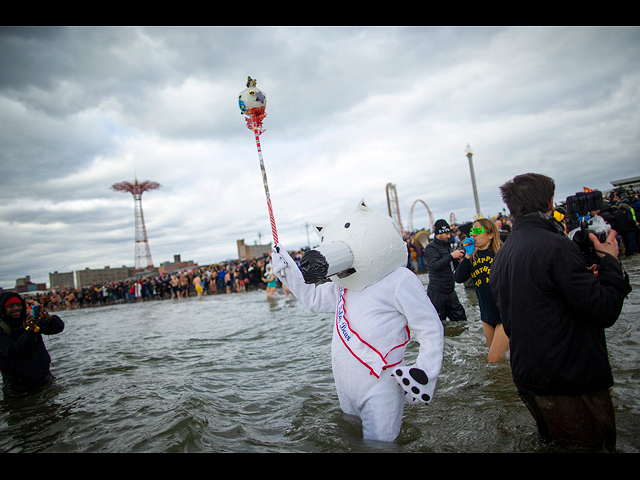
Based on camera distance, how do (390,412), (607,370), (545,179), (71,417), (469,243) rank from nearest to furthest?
1. (607,370)
2. (545,179)
3. (390,412)
4. (71,417)
5. (469,243)

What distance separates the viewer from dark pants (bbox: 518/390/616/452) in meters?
2.01

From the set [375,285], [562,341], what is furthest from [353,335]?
[562,341]

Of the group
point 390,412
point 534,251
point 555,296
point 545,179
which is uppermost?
point 545,179

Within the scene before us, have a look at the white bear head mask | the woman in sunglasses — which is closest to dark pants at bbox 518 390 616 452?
the white bear head mask

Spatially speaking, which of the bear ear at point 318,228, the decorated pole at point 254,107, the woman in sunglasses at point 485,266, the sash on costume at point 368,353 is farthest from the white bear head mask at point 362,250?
the woman in sunglasses at point 485,266

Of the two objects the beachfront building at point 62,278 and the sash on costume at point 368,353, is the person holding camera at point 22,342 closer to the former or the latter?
the sash on costume at point 368,353

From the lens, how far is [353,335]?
258cm

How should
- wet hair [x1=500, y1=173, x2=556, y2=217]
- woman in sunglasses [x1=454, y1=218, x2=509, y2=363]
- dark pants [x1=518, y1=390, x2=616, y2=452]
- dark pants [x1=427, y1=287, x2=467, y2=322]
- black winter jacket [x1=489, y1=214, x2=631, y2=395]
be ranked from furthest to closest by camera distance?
dark pants [x1=427, y1=287, x2=467, y2=322] < woman in sunglasses [x1=454, y1=218, x2=509, y2=363] < wet hair [x1=500, y1=173, x2=556, y2=217] < dark pants [x1=518, y1=390, x2=616, y2=452] < black winter jacket [x1=489, y1=214, x2=631, y2=395]

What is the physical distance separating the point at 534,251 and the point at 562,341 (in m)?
0.54

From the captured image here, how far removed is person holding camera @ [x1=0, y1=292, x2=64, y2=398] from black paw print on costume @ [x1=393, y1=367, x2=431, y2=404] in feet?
15.9

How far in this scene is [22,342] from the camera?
14.4ft

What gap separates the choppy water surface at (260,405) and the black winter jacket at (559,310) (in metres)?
0.80

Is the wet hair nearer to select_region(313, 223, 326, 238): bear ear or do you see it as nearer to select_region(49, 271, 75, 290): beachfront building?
select_region(313, 223, 326, 238): bear ear

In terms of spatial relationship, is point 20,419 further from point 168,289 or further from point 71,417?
point 168,289
